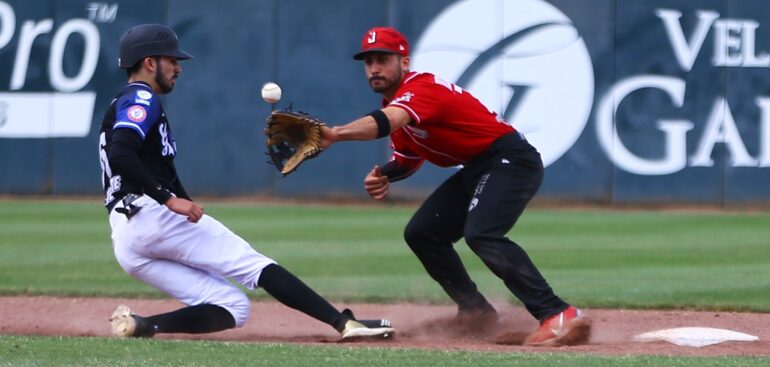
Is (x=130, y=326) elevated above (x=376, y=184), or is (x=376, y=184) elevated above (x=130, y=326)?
(x=376, y=184)

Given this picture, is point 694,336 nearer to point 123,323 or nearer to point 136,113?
point 123,323

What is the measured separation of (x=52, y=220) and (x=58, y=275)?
4.08 metres

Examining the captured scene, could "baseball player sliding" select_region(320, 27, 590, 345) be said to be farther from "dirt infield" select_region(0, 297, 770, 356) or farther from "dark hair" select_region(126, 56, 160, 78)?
"dark hair" select_region(126, 56, 160, 78)

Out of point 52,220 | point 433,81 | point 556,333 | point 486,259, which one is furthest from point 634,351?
point 52,220

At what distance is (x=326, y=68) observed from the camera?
50.6 ft

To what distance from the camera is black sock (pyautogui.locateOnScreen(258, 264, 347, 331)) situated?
5.96 meters

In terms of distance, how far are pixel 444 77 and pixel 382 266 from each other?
5.46 meters

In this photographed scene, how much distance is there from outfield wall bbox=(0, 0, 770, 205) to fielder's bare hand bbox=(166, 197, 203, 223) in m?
9.47

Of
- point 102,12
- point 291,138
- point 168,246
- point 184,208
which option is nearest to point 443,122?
point 291,138

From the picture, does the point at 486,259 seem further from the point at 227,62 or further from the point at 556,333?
the point at 227,62

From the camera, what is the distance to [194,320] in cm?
603

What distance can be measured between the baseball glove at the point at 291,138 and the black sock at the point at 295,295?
0.52 m

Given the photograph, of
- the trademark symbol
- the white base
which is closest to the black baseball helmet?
the white base

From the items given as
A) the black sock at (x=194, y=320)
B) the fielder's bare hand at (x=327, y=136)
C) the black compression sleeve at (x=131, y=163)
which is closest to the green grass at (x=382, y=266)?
the black sock at (x=194, y=320)
